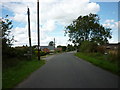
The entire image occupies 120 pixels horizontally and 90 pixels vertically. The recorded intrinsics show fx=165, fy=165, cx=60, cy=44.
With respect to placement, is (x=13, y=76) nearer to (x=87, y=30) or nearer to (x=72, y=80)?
(x=72, y=80)

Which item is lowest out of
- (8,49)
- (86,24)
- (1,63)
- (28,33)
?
(1,63)

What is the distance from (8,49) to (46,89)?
13.9 m

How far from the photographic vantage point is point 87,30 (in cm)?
5888

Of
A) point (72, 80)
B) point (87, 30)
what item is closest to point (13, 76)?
point (72, 80)

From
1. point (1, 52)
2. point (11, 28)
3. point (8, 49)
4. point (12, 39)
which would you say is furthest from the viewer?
point (11, 28)

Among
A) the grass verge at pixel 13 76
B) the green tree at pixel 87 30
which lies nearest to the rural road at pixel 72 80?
the grass verge at pixel 13 76

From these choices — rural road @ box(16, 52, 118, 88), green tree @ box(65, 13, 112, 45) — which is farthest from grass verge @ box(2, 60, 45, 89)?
green tree @ box(65, 13, 112, 45)

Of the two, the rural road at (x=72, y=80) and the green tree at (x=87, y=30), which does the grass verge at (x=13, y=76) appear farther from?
the green tree at (x=87, y=30)

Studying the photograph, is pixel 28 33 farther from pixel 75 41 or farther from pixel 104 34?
pixel 104 34

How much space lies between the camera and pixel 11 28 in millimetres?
24547

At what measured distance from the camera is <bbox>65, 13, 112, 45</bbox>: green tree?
5825 centimetres

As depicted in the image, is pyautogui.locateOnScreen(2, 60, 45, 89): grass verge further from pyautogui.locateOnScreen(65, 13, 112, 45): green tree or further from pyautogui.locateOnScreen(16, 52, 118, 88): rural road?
pyautogui.locateOnScreen(65, 13, 112, 45): green tree

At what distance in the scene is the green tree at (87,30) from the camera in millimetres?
58250

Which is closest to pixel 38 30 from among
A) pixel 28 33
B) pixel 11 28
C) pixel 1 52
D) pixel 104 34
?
pixel 28 33
